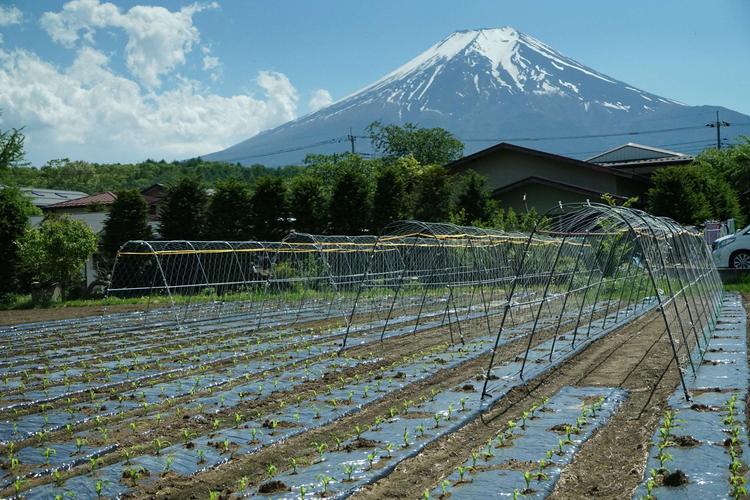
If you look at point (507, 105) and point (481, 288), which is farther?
point (507, 105)

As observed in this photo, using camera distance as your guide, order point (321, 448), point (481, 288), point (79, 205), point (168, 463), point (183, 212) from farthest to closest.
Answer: point (79, 205) < point (183, 212) < point (481, 288) < point (321, 448) < point (168, 463)

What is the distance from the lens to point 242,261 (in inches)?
1122

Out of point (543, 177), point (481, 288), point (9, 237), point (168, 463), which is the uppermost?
point (543, 177)

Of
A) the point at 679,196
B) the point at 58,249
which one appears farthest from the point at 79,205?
the point at 679,196

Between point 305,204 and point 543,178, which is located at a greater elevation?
point 543,178

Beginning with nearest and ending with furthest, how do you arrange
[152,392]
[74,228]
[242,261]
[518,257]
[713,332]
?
[152,392] → [713,332] → [518,257] → [74,228] → [242,261]

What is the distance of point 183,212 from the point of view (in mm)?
26938

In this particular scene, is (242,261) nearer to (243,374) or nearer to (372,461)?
(243,374)

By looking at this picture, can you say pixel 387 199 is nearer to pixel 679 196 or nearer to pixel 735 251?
pixel 679 196

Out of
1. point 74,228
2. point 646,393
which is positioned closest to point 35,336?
point 74,228

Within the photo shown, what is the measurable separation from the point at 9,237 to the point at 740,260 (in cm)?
2393

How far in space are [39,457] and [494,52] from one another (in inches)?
7384

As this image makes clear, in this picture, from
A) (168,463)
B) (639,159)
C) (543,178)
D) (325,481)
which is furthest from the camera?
(639,159)

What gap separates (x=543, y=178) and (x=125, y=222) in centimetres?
1664
